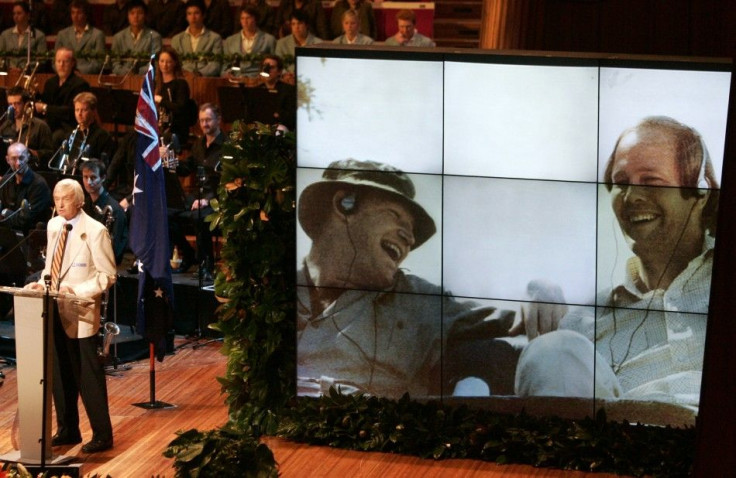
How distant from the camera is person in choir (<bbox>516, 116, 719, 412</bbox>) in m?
6.80

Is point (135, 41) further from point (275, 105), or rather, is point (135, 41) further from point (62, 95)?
point (275, 105)

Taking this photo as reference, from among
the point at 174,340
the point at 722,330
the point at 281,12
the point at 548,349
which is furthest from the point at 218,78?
the point at 722,330

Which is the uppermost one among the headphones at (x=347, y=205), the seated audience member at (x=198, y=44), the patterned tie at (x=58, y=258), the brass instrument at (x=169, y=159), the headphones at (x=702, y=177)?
the seated audience member at (x=198, y=44)

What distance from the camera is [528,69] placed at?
22.8ft

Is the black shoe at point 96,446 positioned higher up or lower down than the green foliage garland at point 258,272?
lower down

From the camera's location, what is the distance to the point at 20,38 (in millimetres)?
15344

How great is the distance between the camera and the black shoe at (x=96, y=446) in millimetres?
8023

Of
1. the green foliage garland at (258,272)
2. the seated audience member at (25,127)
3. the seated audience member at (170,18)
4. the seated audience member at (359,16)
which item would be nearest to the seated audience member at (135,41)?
the seated audience member at (170,18)

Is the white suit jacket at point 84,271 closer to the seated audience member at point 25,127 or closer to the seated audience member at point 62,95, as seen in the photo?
the seated audience member at point 25,127

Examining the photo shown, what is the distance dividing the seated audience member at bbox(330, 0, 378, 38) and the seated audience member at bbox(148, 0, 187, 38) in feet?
7.06

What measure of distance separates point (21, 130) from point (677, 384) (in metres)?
8.30

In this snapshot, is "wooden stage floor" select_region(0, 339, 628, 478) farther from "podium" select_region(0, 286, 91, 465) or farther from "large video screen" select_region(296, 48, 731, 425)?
"large video screen" select_region(296, 48, 731, 425)

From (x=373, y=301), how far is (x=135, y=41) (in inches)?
320

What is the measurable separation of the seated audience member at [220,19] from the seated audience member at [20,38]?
2.03 meters
